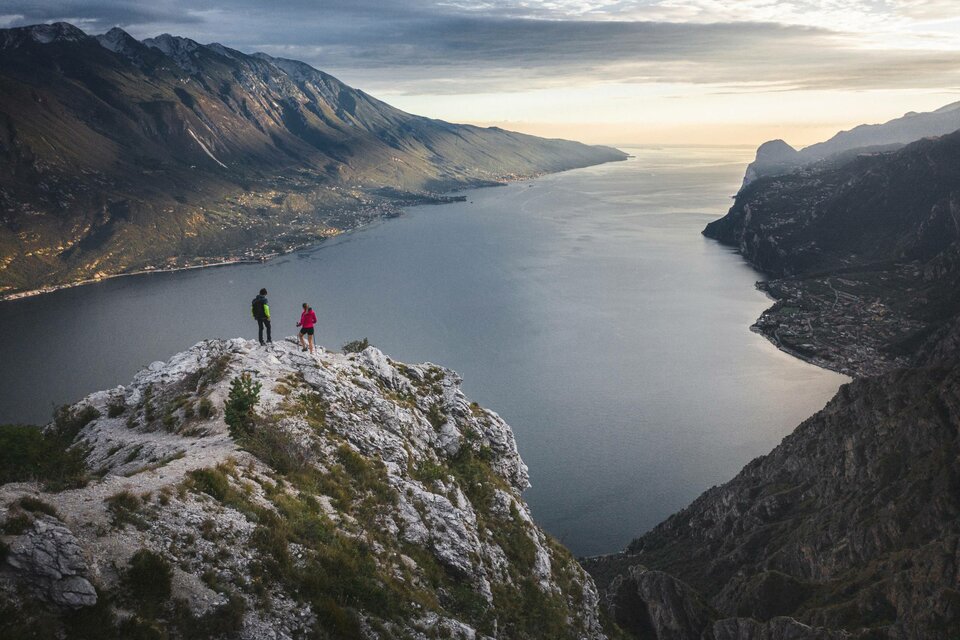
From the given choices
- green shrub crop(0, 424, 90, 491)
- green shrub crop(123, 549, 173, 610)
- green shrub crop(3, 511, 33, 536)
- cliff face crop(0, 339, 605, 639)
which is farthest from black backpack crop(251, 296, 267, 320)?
green shrub crop(3, 511, 33, 536)

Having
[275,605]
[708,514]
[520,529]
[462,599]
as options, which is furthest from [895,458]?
[275,605]

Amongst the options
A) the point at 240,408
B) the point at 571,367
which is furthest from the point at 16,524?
the point at 571,367

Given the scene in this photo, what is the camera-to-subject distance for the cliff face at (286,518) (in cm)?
1473

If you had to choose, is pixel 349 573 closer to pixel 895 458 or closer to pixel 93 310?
pixel 895 458

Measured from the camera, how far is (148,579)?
49.8 ft

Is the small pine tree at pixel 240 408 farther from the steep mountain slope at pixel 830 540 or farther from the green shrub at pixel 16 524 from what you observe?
the steep mountain slope at pixel 830 540

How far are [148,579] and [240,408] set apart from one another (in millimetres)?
10223

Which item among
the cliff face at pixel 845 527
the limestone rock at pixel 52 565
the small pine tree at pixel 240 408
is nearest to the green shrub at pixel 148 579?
the limestone rock at pixel 52 565

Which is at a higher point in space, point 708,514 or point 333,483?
point 333,483

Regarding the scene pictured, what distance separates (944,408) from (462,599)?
61224 millimetres

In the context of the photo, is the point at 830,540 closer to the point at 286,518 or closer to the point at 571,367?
the point at 286,518

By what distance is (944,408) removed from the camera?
6212 centimetres

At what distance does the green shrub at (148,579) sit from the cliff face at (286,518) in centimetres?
5

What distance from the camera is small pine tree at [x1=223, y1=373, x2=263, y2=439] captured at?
24.2m
